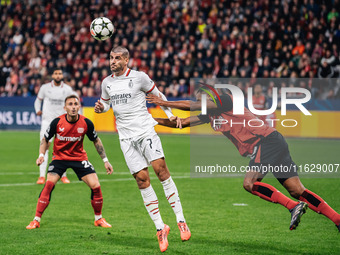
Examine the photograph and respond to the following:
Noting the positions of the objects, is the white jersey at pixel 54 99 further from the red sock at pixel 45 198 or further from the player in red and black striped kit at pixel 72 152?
the red sock at pixel 45 198

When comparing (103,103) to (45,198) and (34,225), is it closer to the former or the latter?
(45,198)

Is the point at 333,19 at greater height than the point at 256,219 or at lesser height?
greater

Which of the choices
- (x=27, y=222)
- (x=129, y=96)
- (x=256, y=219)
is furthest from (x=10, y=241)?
(x=256, y=219)

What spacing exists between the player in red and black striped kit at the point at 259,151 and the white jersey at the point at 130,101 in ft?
0.54

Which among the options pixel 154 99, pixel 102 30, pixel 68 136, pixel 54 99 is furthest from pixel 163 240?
pixel 54 99

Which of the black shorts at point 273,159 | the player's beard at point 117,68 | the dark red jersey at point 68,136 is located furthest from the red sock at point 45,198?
the black shorts at point 273,159

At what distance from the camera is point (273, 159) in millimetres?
7266

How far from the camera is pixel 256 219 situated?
889cm

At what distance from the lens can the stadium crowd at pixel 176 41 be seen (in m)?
23.7

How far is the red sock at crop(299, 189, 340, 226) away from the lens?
7.03 m

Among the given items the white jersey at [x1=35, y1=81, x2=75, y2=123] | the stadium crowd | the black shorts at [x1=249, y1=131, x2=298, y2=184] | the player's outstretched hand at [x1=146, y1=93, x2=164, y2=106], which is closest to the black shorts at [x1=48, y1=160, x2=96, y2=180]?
the player's outstretched hand at [x1=146, y1=93, x2=164, y2=106]

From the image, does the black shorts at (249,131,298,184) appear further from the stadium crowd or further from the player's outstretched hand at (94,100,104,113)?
the stadium crowd

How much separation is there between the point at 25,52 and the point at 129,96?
2615 cm

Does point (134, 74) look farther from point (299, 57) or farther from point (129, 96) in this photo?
point (299, 57)
